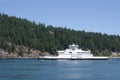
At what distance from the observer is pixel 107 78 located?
3959 inches

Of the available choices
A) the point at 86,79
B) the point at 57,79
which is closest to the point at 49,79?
the point at 57,79

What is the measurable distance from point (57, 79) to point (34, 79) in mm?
4802

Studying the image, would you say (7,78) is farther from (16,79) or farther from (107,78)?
(107,78)

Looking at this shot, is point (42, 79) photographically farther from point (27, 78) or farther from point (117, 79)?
point (117, 79)

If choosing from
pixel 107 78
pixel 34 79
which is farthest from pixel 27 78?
pixel 107 78

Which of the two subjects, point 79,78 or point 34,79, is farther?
point 79,78

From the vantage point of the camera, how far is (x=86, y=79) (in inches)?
3939

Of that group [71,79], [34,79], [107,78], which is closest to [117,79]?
[107,78]

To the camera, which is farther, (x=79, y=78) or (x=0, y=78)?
(x=79, y=78)

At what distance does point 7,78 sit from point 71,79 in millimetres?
13227

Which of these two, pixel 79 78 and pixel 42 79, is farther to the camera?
pixel 79 78

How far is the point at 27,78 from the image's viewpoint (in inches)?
3873

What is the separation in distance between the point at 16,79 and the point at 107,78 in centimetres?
1860

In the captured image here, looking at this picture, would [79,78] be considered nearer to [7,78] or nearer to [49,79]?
[49,79]
